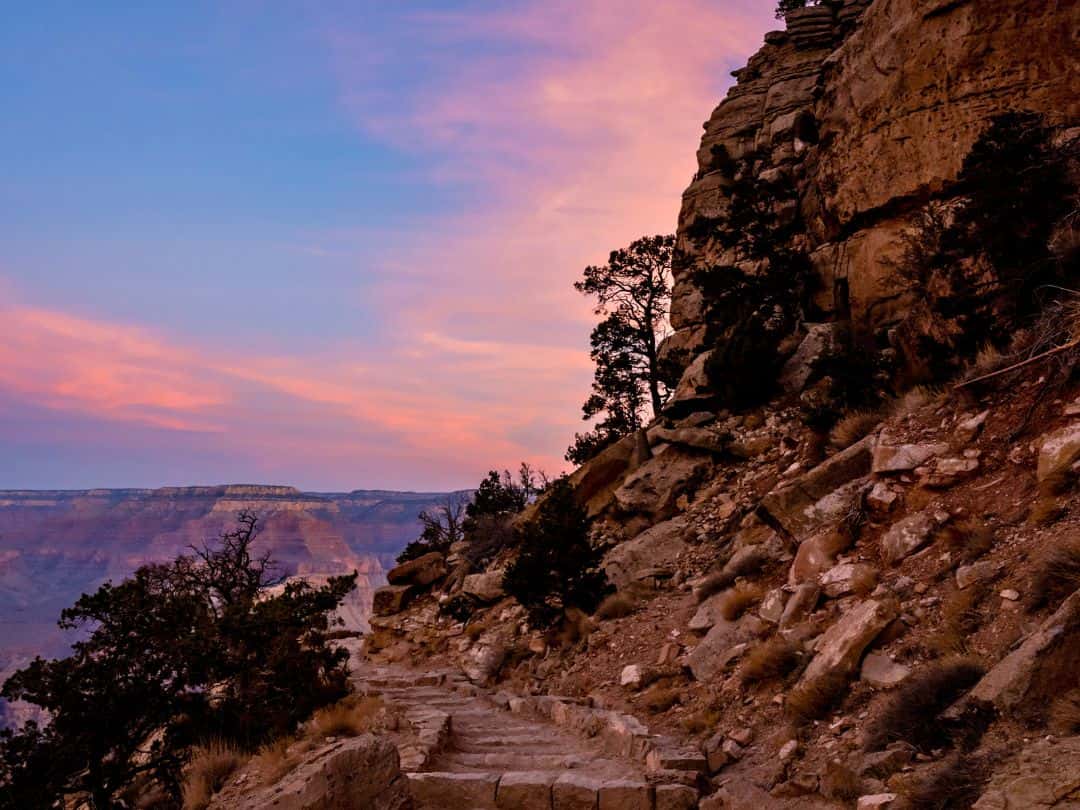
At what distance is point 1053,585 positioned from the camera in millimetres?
6039

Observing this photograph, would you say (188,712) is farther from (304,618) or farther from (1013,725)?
(1013,725)

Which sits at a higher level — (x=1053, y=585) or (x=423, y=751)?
(x=1053, y=585)

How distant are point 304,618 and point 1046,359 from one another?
13.4 m

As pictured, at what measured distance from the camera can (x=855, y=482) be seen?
439 inches

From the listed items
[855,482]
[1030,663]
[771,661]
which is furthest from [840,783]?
[855,482]

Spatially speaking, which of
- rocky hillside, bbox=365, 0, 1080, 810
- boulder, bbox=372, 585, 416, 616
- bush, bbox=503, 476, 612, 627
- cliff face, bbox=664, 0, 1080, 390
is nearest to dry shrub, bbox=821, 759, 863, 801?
rocky hillside, bbox=365, 0, 1080, 810

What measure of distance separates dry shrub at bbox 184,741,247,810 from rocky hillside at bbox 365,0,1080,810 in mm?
4718

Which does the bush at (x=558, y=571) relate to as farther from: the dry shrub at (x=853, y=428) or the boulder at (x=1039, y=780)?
the boulder at (x=1039, y=780)

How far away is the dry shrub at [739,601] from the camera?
35.3ft

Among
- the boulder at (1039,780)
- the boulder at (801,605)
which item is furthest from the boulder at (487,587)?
the boulder at (1039,780)

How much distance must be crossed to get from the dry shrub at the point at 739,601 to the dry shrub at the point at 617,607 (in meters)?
3.23

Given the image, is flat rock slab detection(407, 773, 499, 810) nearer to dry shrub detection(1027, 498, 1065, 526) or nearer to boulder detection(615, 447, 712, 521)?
dry shrub detection(1027, 498, 1065, 526)

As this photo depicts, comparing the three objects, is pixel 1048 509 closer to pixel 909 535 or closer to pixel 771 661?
pixel 909 535

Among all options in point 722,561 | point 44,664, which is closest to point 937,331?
point 722,561
